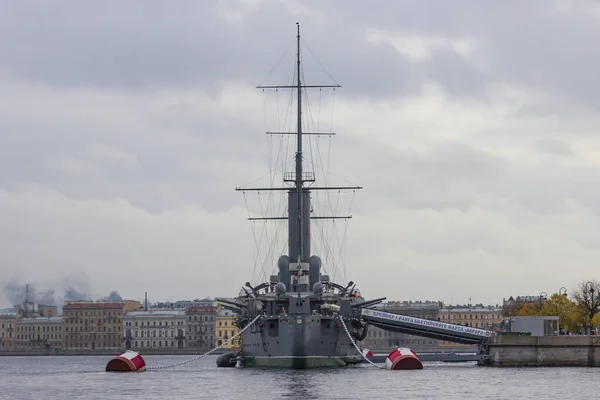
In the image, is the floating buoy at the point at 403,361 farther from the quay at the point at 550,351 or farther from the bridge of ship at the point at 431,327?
the bridge of ship at the point at 431,327

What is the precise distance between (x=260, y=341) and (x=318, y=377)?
1279 centimetres

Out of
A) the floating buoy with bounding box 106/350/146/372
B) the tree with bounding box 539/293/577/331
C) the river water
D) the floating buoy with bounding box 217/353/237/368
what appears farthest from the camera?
the tree with bounding box 539/293/577/331

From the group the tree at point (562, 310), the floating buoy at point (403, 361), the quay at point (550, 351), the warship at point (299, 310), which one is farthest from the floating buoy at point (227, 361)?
the tree at point (562, 310)

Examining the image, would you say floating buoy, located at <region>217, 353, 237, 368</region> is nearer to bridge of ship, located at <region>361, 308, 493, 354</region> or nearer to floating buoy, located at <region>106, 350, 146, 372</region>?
bridge of ship, located at <region>361, 308, 493, 354</region>

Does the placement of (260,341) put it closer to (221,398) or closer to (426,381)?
(426,381)

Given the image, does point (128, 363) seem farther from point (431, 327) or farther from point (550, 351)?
point (550, 351)

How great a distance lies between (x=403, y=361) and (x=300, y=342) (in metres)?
6.56

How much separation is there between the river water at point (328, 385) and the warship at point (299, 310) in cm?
204

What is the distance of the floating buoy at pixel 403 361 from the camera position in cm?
7331

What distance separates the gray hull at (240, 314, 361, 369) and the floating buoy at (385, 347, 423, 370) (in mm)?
3083

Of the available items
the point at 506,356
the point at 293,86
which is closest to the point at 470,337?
the point at 506,356

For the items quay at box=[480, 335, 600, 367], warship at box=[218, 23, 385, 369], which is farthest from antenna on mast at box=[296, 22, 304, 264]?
quay at box=[480, 335, 600, 367]

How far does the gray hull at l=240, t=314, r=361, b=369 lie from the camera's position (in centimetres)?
7112

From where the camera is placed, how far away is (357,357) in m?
78.9
